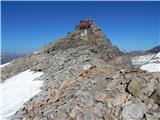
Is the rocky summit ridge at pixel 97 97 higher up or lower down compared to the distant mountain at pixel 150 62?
higher up

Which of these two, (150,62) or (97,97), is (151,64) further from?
(97,97)

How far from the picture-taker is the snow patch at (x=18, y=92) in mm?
27284

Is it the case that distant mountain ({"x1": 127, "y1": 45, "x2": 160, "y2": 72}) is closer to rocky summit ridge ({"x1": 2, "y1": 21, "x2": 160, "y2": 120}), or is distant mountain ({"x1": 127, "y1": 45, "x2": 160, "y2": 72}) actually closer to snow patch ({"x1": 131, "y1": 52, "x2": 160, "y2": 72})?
snow patch ({"x1": 131, "y1": 52, "x2": 160, "y2": 72})

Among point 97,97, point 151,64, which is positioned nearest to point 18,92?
point 97,97

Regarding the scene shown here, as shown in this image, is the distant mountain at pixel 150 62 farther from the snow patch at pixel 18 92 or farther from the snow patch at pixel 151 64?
the snow patch at pixel 18 92

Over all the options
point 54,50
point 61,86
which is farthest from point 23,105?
point 54,50

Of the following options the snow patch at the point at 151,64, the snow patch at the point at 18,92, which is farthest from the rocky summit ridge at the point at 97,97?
the snow patch at the point at 151,64

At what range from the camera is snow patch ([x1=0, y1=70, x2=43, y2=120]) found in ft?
89.5

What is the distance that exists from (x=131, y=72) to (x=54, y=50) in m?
27.4

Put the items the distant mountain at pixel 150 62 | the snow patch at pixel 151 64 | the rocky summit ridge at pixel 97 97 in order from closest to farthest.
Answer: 1. the rocky summit ridge at pixel 97 97
2. the snow patch at pixel 151 64
3. the distant mountain at pixel 150 62

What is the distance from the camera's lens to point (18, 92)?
3212 centimetres


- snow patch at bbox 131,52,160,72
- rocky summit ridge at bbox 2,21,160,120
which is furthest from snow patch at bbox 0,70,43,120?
snow patch at bbox 131,52,160,72

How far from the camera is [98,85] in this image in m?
22.8

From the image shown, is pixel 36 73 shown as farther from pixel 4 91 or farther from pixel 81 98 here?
pixel 81 98
